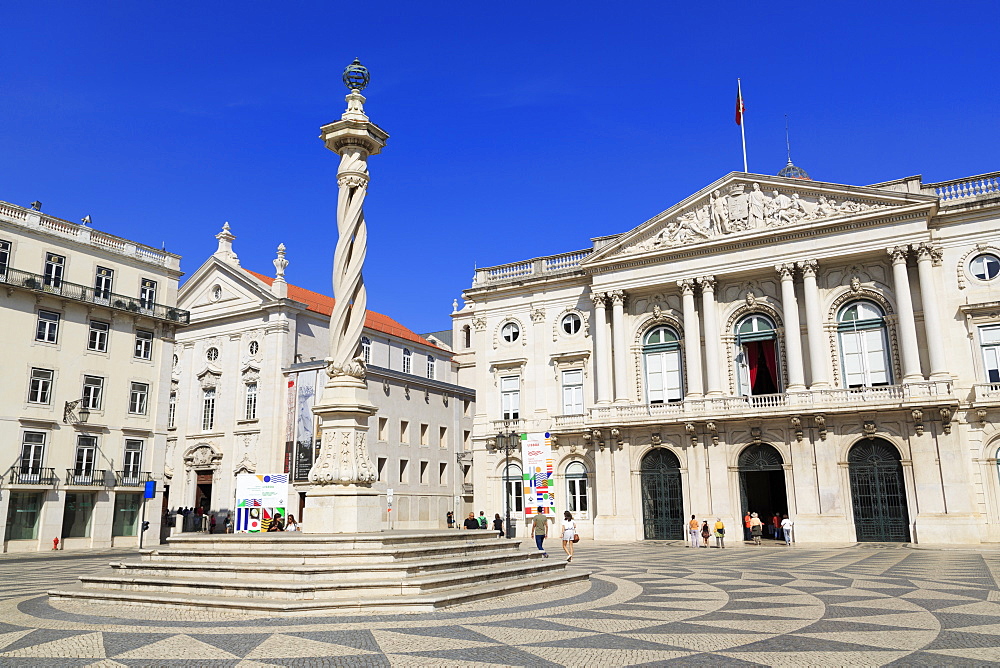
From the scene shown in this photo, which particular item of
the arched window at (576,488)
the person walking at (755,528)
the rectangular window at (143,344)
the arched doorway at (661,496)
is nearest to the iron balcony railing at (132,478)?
the rectangular window at (143,344)

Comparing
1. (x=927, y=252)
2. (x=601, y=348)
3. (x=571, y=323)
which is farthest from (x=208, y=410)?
(x=927, y=252)

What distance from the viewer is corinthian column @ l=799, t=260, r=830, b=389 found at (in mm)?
34719

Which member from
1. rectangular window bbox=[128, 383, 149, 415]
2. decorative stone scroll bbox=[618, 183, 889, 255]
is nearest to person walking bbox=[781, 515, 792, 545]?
decorative stone scroll bbox=[618, 183, 889, 255]

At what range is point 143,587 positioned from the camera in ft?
47.1

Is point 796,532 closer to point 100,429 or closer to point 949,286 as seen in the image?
point 949,286

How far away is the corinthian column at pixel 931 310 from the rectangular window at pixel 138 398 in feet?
121

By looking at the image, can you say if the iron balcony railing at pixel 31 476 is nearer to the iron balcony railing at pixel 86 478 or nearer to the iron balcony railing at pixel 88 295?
the iron balcony railing at pixel 86 478

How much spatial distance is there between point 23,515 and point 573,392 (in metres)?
26.3

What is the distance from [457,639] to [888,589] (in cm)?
1006

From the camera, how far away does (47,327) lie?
116 ft

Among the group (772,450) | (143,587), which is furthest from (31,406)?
(772,450)

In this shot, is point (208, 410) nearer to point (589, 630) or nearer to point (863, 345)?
point (863, 345)

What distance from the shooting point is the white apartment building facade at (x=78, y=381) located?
33656 mm

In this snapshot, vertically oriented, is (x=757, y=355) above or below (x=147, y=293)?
below
